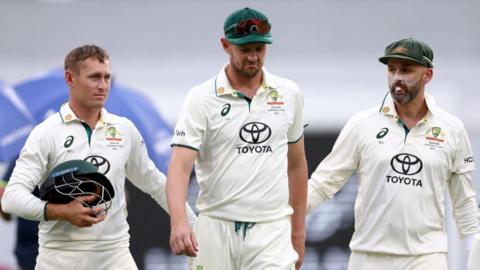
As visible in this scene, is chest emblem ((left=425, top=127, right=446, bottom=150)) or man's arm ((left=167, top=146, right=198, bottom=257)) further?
chest emblem ((left=425, top=127, right=446, bottom=150))

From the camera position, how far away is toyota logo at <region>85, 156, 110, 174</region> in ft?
27.8

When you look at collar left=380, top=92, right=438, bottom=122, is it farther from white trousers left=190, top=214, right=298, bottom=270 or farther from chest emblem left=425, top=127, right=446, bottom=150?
white trousers left=190, top=214, right=298, bottom=270

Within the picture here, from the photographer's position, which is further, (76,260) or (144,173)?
(144,173)

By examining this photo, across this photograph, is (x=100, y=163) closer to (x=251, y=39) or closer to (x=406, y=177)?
(x=251, y=39)

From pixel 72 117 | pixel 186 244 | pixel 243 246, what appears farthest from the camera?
pixel 72 117

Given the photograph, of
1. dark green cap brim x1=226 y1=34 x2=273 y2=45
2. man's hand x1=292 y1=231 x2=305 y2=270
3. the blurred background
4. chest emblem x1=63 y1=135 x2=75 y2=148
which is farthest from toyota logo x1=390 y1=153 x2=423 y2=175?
the blurred background

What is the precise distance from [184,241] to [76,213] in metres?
0.78

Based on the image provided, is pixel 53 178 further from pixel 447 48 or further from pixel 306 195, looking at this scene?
pixel 447 48

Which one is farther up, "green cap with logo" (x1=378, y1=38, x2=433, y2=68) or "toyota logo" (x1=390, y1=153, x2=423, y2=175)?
"green cap with logo" (x1=378, y1=38, x2=433, y2=68)

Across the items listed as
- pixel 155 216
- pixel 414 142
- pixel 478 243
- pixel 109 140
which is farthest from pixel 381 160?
pixel 155 216

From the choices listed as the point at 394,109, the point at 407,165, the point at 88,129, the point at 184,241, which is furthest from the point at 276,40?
the point at 184,241

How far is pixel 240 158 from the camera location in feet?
26.9

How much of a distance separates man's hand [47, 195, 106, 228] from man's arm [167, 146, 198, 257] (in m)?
0.49

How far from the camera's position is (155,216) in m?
15.0
